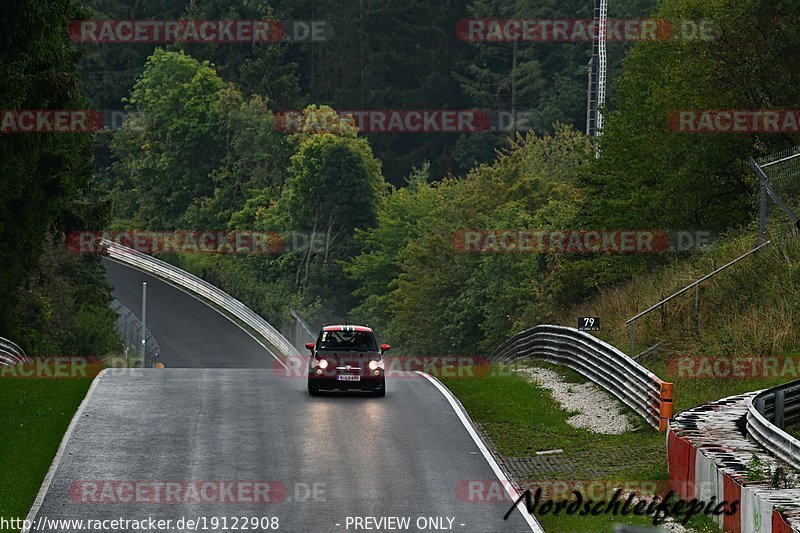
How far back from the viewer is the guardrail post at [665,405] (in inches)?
898

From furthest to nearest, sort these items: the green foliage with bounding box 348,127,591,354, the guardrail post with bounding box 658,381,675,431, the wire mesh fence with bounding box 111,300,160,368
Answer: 1. the wire mesh fence with bounding box 111,300,160,368
2. the green foliage with bounding box 348,127,591,354
3. the guardrail post with bounding box 658,381,675,431

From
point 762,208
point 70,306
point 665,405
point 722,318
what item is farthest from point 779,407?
point 70,306

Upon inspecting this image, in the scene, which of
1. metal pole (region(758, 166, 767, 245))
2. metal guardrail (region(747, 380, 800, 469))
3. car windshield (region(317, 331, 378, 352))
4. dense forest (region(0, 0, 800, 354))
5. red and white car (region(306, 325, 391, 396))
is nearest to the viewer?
metal guardrail (region(747, 380, 800, 469))

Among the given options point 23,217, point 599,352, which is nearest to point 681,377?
point 599,352

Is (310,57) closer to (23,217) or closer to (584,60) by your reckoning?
(584,60)

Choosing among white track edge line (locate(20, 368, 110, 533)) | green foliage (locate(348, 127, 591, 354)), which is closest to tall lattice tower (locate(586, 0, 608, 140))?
green foliage (locate(348, 127, 591, 354))

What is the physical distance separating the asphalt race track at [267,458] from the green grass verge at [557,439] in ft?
2.49

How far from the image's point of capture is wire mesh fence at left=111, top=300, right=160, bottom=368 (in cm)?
6431

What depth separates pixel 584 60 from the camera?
115188 mm

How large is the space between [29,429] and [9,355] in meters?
10.9

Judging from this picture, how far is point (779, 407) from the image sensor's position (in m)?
22.3

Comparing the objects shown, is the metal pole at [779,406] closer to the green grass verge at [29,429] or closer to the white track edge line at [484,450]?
the white track edge line at [484,450]

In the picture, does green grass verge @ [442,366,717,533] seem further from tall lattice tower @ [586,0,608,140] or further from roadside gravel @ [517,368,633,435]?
tall lattice tower @ [586,0,608,140]

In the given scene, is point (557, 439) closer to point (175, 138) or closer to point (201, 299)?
point (201, 299)
